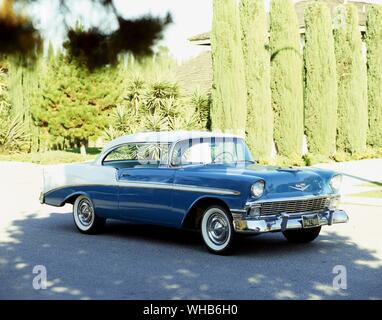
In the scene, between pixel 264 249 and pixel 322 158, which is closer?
pixel 264 249

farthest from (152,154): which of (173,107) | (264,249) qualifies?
(173,107)

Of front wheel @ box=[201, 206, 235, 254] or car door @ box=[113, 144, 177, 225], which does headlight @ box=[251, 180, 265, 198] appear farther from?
car door @ box=[113, 144, 177, 225]

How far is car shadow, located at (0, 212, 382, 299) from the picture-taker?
21.2ft

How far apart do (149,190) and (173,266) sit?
1708 millimetres

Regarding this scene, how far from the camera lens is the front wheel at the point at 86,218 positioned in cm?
1009

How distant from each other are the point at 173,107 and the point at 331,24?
815 cm

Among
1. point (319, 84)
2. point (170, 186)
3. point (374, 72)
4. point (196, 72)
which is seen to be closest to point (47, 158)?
point (319, 84)

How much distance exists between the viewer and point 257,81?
27.7 meters

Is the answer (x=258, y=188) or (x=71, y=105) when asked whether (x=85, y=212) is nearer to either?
(x=258, y=188)

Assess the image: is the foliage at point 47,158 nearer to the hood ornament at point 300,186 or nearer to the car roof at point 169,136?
the car roof at point 169,136

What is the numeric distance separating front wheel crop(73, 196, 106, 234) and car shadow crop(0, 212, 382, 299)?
16 cm

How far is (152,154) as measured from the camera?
31.8 feet
